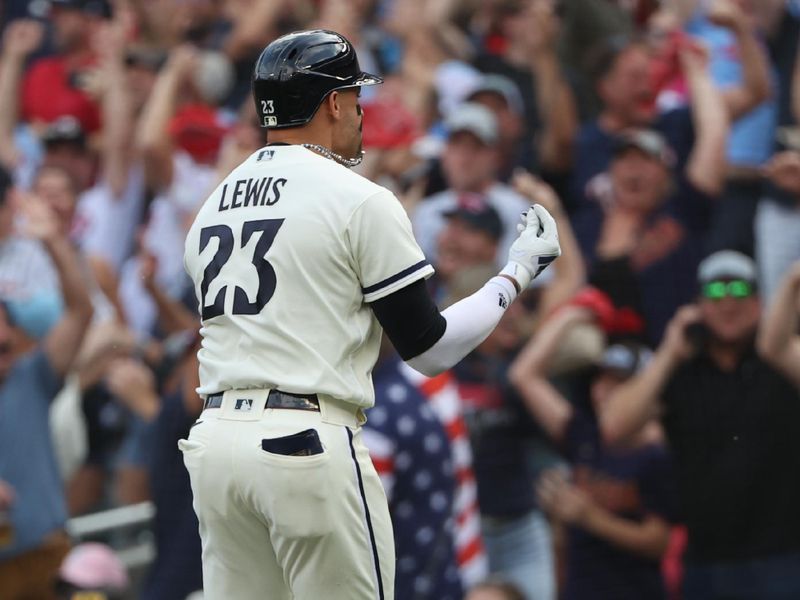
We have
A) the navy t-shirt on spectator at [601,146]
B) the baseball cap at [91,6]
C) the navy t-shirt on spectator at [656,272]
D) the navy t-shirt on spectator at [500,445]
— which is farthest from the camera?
the baseball cap at [91,6]

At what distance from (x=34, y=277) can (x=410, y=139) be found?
2.38 meters

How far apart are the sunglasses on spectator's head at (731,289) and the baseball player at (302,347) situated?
9.93 ft

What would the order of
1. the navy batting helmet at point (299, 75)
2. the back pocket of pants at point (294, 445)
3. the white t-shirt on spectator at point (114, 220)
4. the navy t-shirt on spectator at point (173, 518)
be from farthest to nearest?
the white t-shirt on spectator at point (114, 220)
the navy t-shirt on spectator at point (173, 518)
the navy batting helmet at point (299, 75)
the back pocket of pants at point (294, 445)

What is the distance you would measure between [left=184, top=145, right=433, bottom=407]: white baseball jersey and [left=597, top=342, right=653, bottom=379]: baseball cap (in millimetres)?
3438

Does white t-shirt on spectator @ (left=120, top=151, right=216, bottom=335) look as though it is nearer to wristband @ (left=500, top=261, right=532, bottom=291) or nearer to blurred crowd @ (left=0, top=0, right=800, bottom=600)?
blurred crowd @ (left=0, top=0, right=800, bottom=600)

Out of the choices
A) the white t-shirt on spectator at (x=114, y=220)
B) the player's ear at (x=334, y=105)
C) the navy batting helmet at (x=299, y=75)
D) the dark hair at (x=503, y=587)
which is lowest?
the dark hair at (x=503, y=587)

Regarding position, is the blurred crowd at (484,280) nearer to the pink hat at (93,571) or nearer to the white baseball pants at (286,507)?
the pink hat at (93,571)

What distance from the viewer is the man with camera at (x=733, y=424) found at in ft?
23.6

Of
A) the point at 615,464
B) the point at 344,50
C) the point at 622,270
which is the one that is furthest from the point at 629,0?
the point at 344,50

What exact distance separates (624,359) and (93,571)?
106 inches

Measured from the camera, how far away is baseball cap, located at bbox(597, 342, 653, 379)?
7.79 m

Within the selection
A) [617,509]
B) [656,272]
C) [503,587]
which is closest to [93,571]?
[503,587]

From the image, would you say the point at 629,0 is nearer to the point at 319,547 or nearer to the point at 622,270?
the point at 622,270

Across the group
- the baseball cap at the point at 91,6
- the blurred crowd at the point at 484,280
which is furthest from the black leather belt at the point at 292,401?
the baseball cap at the point at 91,6
